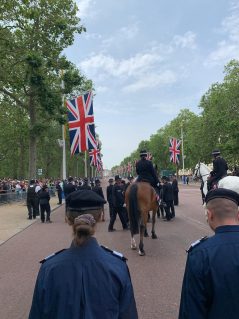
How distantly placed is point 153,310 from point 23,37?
89.3 ft

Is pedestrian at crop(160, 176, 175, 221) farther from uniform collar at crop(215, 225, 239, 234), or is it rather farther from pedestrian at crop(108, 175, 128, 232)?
uniform collar at crop(215, 225, 239, 234)

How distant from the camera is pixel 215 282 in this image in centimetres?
288

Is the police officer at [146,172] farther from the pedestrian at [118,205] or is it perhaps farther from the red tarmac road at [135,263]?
the pedestrian at [118,205]

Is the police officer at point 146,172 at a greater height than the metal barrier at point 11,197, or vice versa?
the police officer at point 146,172

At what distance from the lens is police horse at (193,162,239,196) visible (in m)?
10.5

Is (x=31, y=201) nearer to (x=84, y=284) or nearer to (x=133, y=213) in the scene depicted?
(x=133, y=213)

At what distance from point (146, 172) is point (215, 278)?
30.8 ft

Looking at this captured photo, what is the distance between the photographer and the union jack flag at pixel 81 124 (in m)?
27.0

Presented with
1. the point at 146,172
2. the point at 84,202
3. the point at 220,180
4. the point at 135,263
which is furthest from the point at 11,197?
the point at 84,202

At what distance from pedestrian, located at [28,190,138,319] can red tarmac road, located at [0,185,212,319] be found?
3620 mm

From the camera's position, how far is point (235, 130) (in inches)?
1948

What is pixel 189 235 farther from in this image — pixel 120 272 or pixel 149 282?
pixel 120 272

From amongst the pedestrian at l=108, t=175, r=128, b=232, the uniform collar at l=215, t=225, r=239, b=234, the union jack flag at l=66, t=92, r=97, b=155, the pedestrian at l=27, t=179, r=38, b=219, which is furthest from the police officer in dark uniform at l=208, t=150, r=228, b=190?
the union jack flag at l=66, t=92, r=97, b=155

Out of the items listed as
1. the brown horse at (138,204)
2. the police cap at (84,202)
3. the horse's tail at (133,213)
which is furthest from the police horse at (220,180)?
the police cap at (84,202)
